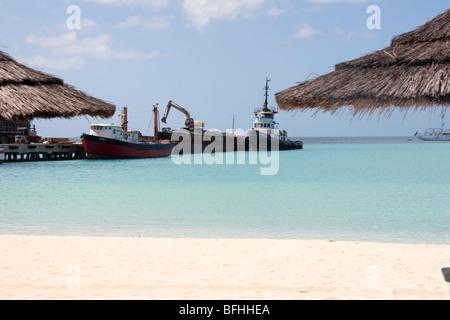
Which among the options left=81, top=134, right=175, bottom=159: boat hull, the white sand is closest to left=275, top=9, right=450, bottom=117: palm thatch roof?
the white sand

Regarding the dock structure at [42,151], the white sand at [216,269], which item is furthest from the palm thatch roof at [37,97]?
the dock structure at [42,151]

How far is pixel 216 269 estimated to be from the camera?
6.39 m

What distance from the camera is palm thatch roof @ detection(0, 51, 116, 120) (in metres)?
6.73

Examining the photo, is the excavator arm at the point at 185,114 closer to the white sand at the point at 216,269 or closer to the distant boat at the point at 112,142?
the distant boat at the point at 112,142

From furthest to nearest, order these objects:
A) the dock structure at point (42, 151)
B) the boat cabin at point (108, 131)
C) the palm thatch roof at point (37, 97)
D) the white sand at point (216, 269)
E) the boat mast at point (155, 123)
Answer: the boat mast at point (155, 123)
the boat cabin at point (108, 131)
the dock structure at point (42, 151)
the palm thatch roof at point (37, 97)
the white sand at point (216, 269)

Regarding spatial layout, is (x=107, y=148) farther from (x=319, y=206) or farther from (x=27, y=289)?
(x=27, y=289)

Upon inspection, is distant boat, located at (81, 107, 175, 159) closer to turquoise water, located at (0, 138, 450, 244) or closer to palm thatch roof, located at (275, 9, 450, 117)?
turquoise water, located at (0, 138, 450, 244)

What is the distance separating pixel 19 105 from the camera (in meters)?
6.73

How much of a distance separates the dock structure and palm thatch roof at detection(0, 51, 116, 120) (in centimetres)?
3733

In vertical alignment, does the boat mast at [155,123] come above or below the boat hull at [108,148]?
above

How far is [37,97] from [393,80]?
4.97 m

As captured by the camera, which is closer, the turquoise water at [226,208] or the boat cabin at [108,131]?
the turquoise water at [226,208]

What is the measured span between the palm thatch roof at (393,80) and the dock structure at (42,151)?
40.5 meters

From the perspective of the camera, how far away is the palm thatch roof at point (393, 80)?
5.64 metres
